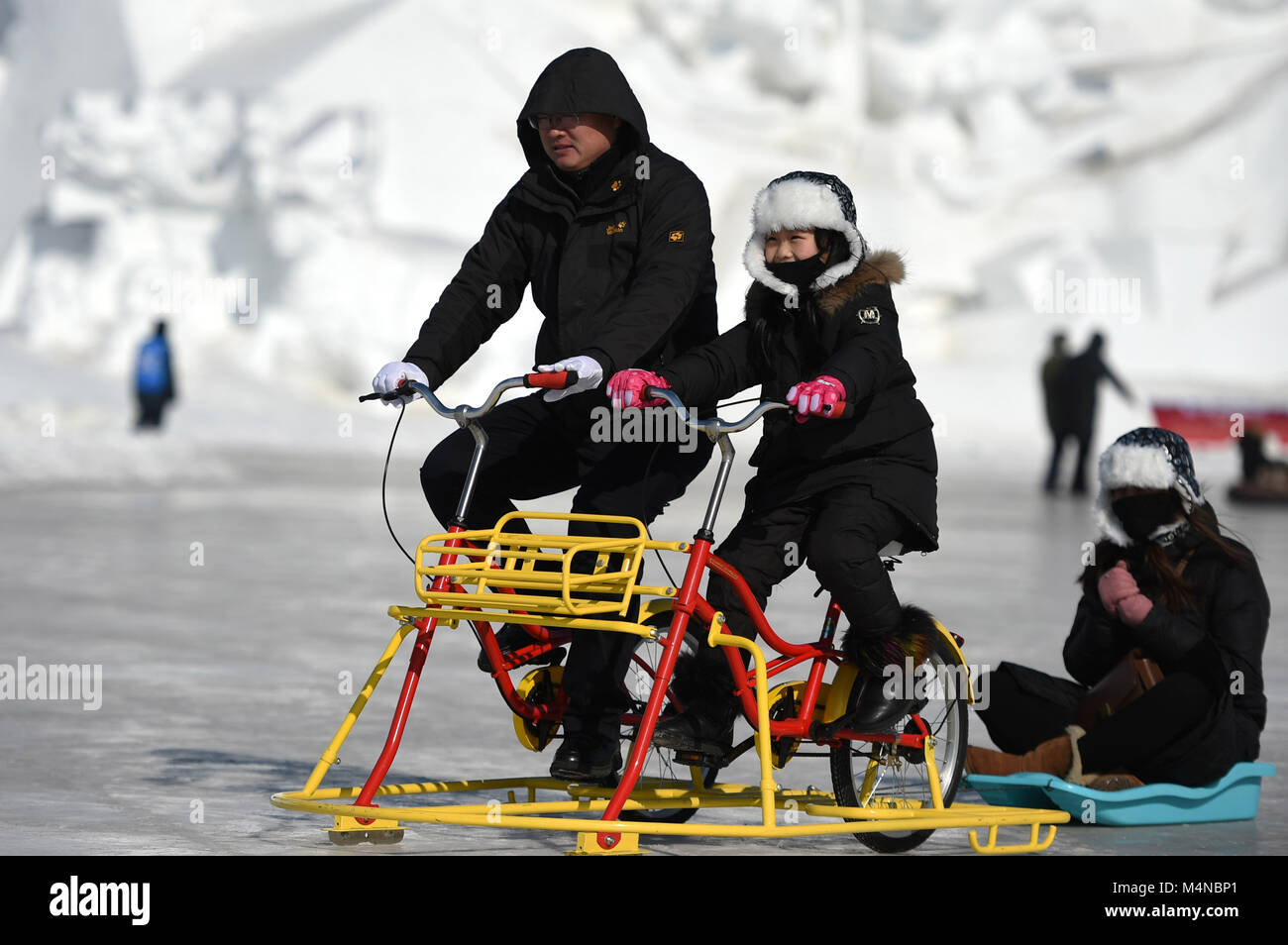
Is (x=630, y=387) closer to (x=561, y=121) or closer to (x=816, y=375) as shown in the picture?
(x=816, y=375)

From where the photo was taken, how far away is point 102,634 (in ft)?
27.1

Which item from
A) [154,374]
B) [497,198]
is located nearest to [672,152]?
[497,198]

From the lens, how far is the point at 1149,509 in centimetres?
498

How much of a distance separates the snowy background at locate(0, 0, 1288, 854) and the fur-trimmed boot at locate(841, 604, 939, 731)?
33.1 feet

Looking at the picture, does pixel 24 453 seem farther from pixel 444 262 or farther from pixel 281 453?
pixel 444 262

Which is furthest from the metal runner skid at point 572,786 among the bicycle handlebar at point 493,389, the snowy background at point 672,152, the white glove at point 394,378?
the snowy background at point 672,152

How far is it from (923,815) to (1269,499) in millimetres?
15443

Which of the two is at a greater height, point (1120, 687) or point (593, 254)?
point (593, 254)

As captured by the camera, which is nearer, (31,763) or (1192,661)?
(1192,661)

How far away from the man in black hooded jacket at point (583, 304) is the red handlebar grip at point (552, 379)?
0.21 metres

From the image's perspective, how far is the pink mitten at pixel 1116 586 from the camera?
491 cm

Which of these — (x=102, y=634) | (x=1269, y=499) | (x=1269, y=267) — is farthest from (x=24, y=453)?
(x=1269, y=267)

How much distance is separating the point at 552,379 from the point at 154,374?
60.8 ft

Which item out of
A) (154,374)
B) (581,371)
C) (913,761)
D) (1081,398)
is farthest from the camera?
(154,374)
